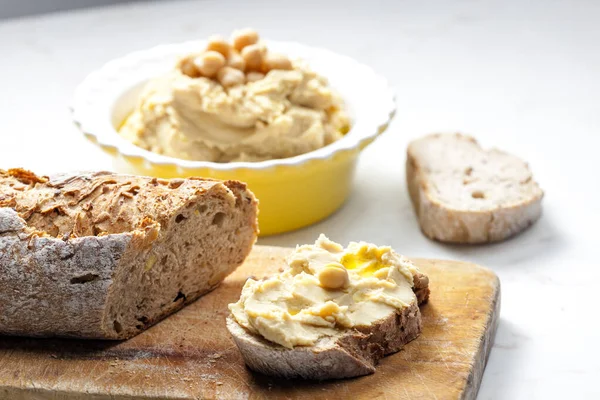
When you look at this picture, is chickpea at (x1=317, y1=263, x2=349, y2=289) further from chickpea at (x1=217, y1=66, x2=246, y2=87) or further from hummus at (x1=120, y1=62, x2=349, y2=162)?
chickpea at (x1=217, y1=66, x2=246, y2=87)

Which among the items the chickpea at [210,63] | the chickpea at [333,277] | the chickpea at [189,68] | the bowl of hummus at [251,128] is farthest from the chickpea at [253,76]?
the chickpea at [333,277]

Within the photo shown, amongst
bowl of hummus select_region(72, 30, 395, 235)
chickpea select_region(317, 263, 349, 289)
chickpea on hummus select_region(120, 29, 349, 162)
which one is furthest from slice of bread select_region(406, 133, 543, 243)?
chickpea select_region(317, 263, 349, 289)

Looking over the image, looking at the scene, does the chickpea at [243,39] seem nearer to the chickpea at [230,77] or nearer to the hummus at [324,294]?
the chickpea at [230,77]

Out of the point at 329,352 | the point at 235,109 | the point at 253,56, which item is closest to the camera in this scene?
the point at 329,352

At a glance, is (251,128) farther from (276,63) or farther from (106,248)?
(106,248)

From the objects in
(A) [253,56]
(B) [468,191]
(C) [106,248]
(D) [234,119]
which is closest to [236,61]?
(A) [253,56]
